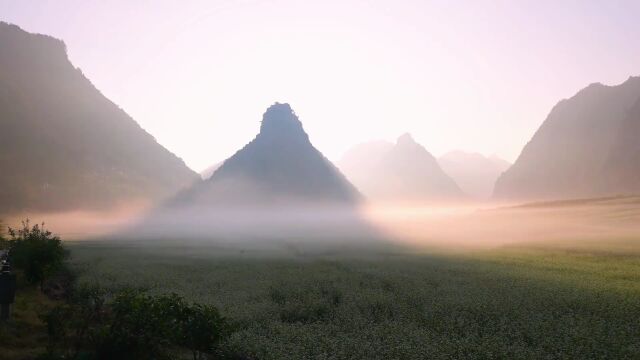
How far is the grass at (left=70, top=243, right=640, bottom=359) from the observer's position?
2305 cm

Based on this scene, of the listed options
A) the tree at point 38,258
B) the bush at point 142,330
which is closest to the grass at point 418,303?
the bush at point 142,330

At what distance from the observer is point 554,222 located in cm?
12306

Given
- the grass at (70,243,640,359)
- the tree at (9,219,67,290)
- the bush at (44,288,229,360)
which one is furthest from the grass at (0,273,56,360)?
the grass at (70,243,640,359)

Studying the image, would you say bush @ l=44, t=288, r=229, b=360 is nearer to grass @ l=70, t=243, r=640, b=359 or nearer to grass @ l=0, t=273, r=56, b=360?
grass @ l=0, t=273, r=56, b=360

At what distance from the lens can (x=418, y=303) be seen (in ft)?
107

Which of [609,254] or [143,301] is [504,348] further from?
[609,254]

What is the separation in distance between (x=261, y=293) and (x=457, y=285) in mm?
15790

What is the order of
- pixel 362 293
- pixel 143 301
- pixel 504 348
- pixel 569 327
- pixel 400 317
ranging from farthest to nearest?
pixel 362 293, pixel 400 317, pixel 569 327, pixel 504 348, pixel 143 301

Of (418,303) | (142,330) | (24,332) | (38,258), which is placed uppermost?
(38,258)

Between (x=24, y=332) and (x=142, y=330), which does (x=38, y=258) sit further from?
(x=142, y=330)

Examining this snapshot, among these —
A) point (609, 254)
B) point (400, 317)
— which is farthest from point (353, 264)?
point (609, 254)

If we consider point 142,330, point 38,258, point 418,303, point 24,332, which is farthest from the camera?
point 38,258

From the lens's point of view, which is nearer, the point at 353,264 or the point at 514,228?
the point at 353,264

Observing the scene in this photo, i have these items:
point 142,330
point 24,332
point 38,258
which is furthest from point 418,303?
point 38,258
